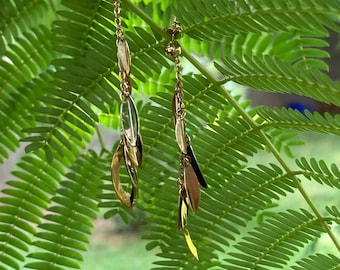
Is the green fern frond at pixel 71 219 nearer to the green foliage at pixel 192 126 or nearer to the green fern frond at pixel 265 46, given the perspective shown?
the green foliage at pixel 192 126

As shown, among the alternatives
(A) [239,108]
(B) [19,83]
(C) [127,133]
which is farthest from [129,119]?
(B) [19,83]

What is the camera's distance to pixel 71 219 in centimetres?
77

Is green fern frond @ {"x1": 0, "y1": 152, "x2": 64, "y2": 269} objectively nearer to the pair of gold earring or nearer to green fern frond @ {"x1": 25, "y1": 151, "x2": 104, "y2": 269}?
green fern frond @ {"x1": 25, "y1": 151, "x2": 104, "y2": 269}

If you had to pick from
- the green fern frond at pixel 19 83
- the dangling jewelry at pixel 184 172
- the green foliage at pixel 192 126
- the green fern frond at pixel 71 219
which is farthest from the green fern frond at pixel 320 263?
the green fern frond at pixel 19 83

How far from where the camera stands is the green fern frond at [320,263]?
62cm

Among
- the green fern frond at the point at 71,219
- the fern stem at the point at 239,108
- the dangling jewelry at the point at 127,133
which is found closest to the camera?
the dangling jewelry at the point at 127,133

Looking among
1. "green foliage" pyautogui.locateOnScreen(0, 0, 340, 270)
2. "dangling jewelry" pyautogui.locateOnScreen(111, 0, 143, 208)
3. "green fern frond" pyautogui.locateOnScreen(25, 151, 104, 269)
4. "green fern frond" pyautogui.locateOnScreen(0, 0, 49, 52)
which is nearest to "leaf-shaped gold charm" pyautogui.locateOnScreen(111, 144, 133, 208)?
"dangling jewelry" pyautogui.locateOnScreen(111, 0, 143, 208)

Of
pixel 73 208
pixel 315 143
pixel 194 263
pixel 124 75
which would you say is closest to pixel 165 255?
pixel 194 263

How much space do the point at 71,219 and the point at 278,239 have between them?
28 centimetres

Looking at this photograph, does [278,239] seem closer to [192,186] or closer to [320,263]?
[320,263]

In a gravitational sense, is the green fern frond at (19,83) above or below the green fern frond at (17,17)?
below

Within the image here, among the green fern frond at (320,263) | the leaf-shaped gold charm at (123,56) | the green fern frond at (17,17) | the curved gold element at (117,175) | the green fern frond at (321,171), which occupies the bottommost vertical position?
the green fern frond at (320,263)

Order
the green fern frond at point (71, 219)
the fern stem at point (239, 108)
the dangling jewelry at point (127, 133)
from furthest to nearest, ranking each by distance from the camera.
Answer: the green fern frond at point (71, 219) < the fern stem at point (239, 108) < the dangling jewelry at point (127, 133)

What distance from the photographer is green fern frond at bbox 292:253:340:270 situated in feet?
2.03
